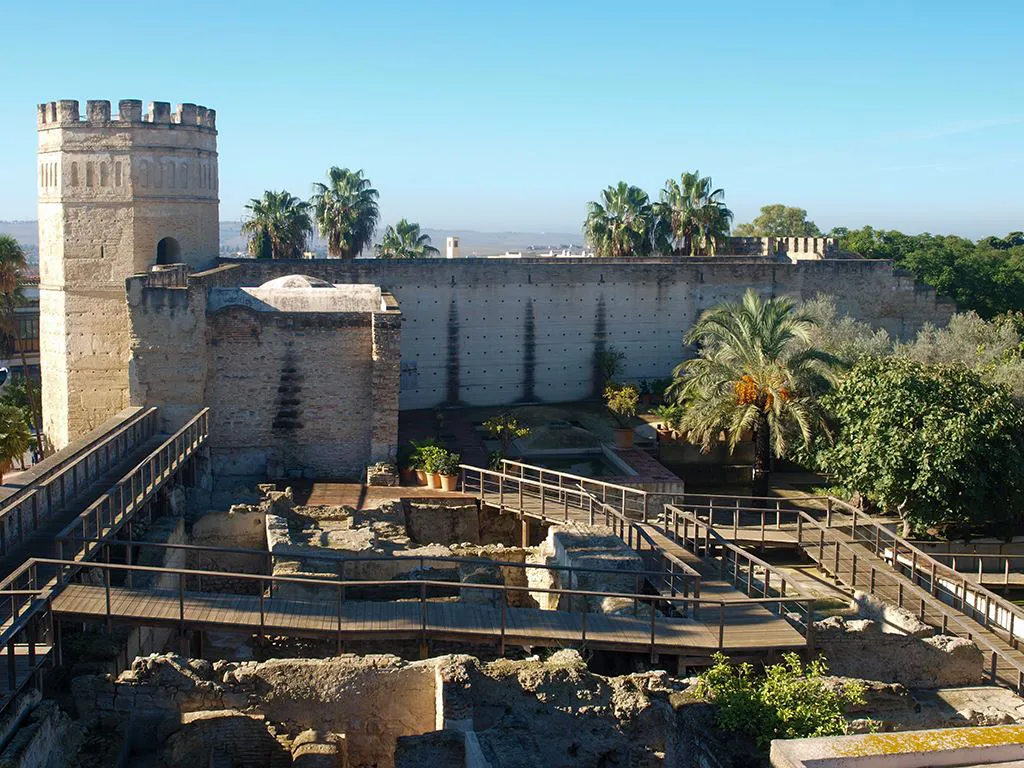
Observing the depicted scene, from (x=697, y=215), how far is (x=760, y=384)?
17.9 meters

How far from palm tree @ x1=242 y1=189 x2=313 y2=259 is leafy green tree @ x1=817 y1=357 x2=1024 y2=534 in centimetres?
2311

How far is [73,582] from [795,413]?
14172 millimetres

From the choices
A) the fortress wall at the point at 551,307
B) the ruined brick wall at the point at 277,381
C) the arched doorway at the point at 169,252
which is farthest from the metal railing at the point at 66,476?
the fortress wall at the point at 551,307

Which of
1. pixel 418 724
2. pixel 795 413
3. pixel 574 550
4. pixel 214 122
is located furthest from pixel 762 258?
pixel 418 724

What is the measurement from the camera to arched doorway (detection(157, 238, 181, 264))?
95.5ft

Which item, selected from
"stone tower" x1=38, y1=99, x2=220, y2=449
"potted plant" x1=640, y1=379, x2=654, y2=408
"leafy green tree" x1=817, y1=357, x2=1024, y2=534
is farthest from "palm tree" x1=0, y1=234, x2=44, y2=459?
"leafy green tree" x1=817, y1=357, x2=1024, y2=534

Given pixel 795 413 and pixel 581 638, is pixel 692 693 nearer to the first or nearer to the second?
pixel 581 638

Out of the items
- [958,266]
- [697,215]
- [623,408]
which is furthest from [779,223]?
[623,408]

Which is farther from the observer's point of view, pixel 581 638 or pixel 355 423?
pixel 355 423

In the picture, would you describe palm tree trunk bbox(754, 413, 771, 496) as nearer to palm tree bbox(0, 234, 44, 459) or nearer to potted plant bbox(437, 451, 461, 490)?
potted plant bbox(437, 451, 461, 490)

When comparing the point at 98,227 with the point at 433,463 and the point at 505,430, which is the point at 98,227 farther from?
the point at 433,463

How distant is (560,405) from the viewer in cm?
3306

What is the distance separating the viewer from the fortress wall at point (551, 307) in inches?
1260

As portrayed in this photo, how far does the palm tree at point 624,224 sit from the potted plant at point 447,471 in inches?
791
